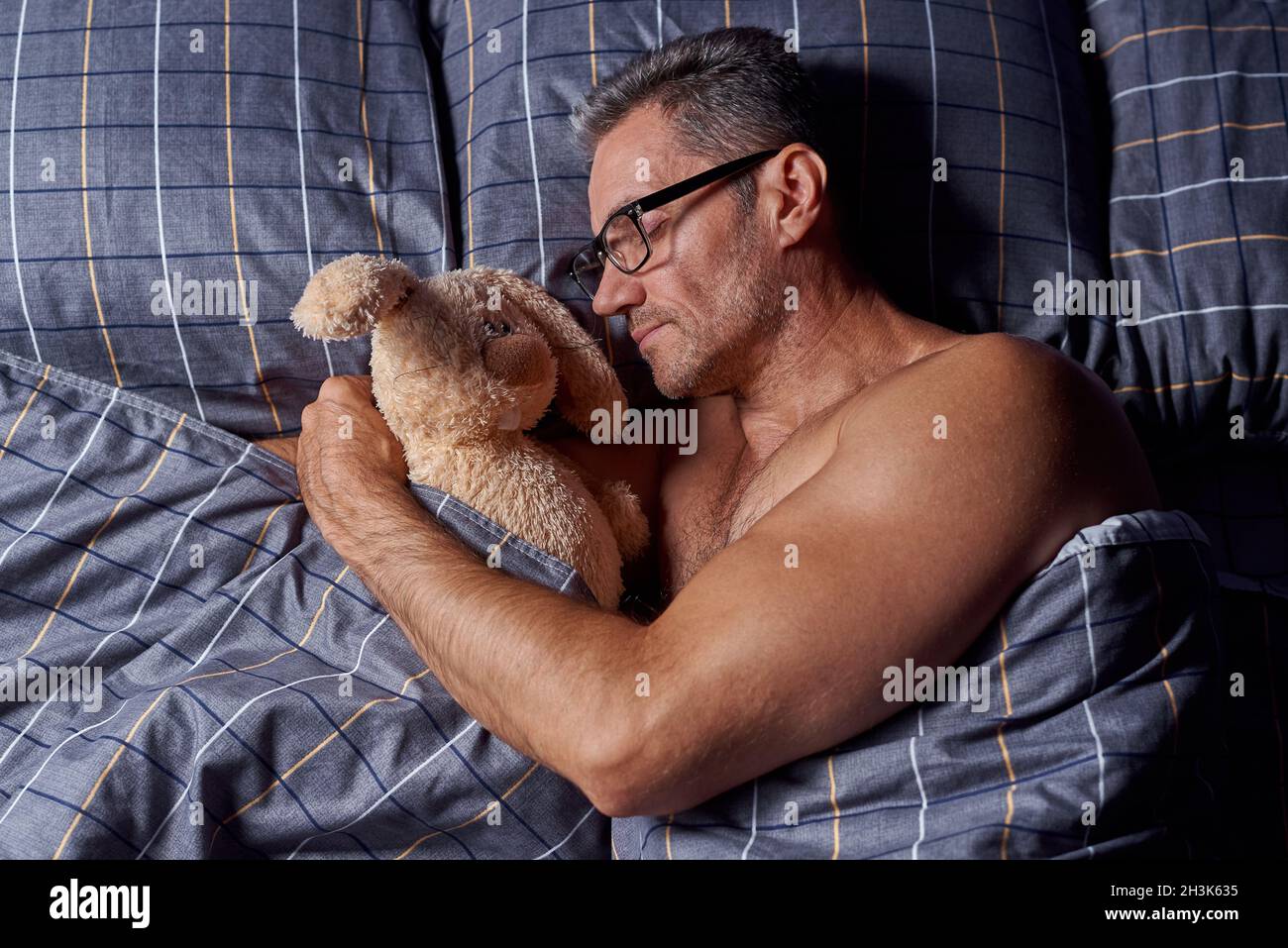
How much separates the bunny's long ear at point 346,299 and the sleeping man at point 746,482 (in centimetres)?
22

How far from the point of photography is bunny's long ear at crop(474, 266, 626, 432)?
1.15 metres

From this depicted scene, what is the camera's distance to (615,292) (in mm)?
1195

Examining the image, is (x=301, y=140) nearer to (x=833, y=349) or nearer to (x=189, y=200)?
(x=189, y=200)

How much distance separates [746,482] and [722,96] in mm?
466

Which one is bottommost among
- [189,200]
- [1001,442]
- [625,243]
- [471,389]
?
[1001,442]

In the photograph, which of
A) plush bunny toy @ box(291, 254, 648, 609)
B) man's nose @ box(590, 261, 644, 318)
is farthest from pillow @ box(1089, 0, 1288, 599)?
plush bunny toy @ box(291, 254, 648, 609)

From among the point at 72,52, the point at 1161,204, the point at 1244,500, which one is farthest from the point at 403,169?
the point at 1244,500

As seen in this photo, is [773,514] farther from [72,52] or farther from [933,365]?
[72,52]

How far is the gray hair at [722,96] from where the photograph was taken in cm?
118

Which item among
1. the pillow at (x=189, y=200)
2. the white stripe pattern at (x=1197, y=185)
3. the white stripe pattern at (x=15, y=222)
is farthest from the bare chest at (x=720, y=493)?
the white stripe pattern at (x=15, y=222)

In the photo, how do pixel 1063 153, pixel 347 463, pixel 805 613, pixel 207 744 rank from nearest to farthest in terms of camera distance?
pixel 805 613, pixel 207 744, pixel 347 463, pixel 1063 153

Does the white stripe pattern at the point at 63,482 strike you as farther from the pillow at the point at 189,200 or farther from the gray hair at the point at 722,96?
the gray hair at the point at 722,96

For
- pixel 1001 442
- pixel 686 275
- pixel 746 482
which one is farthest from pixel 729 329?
pixel 1001 442
